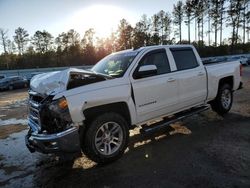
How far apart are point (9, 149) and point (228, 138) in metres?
4.78

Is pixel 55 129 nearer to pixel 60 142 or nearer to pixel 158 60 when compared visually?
pixel 60 142

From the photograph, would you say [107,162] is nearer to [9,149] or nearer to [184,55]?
[9,149]

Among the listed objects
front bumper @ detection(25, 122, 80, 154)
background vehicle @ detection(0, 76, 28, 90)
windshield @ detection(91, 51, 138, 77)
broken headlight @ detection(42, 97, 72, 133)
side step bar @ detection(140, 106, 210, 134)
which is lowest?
background vehicle @ detection(0, 76, 28, 90)

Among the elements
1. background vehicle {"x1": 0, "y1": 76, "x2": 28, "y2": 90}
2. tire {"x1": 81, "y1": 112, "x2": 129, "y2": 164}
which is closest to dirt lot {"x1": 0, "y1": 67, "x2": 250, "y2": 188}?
tire {"x1": 81, "y1": 112, "x2": 129, "y2": 164}

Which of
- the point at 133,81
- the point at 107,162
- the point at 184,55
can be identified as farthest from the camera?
the point at 184,55

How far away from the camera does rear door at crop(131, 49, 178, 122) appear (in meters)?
5.28

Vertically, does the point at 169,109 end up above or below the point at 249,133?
above

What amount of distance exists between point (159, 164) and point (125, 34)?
65.4m

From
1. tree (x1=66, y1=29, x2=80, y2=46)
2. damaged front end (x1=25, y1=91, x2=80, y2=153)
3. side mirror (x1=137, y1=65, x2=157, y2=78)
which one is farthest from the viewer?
tree (x1=66, y1=29, x2=80, y2=46)

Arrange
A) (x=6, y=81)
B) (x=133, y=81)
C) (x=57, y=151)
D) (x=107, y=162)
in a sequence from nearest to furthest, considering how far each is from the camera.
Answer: (x=57, y=151)
(x=107, y=162)
(x=133, y=81)
(x=6, y=81)

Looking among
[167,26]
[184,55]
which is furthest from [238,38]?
[184,55]

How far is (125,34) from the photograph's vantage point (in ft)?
224

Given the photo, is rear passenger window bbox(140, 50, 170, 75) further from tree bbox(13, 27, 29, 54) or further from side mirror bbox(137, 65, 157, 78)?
tree bbox(13, 27, 29, 54)

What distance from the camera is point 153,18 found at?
240ft
